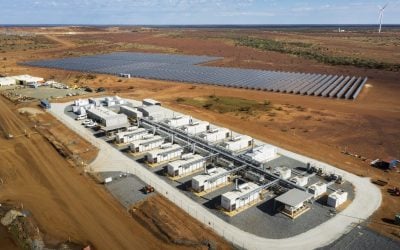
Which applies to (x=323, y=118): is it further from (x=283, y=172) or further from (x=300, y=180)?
(x=300, y=180)

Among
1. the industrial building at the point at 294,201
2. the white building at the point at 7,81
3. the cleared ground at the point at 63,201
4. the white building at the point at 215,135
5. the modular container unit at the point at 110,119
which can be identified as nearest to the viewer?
the cleared ground at the point at 63,201

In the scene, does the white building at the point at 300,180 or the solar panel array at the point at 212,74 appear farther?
the solar panel array at the point at 212,74

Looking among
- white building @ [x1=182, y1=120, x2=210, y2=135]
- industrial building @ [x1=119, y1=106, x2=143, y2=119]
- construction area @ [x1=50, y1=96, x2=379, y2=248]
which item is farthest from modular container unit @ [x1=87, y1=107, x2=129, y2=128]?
white building @ [x1=182, y1=120, x2=210, y2=135]

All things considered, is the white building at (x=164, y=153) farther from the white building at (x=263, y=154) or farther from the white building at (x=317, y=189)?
the white building at (x=317, y=189)

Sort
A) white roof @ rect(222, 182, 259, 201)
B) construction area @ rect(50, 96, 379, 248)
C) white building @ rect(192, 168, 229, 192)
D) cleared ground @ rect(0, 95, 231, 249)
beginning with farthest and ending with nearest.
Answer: white building @ rect(192, 168, 229, 192) < white roof @ rect(222, 182, 259, 201) < construction area @ rect(50, 96, 379, 248) < cleared ground @ rect(0, 95, 231, 249)

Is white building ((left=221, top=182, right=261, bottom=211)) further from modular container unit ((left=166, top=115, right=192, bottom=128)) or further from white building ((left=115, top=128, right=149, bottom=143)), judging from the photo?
modular container unit ((left=166, top=115, right=192, bottom=128))

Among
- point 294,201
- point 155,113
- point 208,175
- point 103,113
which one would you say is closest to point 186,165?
point 208,175

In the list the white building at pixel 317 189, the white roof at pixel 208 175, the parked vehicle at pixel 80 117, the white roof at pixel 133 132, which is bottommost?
the white building at pixel 317 189

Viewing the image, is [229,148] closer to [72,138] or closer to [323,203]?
[323,203]

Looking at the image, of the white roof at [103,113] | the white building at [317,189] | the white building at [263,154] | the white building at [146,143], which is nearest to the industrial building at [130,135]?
the white building at [146,143]
